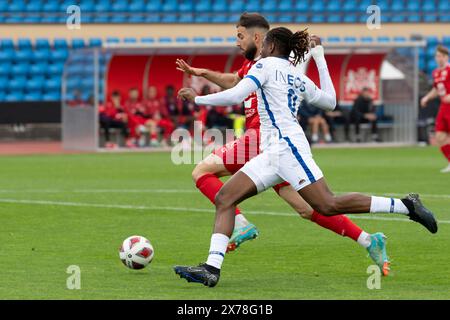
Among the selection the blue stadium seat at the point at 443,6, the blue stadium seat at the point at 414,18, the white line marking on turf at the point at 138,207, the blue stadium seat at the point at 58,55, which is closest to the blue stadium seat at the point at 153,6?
the blue stadium seat at the point at 58,55

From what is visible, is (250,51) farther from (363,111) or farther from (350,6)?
(350,6)

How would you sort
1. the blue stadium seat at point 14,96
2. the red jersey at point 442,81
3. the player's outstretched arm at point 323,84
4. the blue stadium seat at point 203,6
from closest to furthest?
1. the player's outstretched arm at point 323,84
2. the red jersey at point 442,81
3. the blue stadium seat at point 14,96
4. the blue stadium seat at point 203,6

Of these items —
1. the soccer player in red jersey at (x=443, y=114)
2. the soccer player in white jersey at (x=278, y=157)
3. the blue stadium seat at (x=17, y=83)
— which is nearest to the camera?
the soccer player in white jersey at (x=278, y=157)

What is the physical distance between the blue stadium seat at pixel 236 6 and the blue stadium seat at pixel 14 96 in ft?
26.2

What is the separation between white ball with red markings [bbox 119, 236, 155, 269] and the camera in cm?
1001

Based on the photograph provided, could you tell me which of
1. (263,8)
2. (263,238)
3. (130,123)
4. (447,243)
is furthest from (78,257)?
(263,8)

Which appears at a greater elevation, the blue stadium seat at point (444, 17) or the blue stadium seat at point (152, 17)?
the blue stadium seat at point (444, 17)

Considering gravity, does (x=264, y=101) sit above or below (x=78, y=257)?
above

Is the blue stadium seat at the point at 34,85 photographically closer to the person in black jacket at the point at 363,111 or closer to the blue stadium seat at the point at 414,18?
the person in black jacket at the point at 363,111

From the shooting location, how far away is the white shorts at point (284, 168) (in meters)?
9.38

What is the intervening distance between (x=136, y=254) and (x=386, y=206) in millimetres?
2113

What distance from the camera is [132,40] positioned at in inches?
1458

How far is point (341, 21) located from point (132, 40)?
7.11 metres
